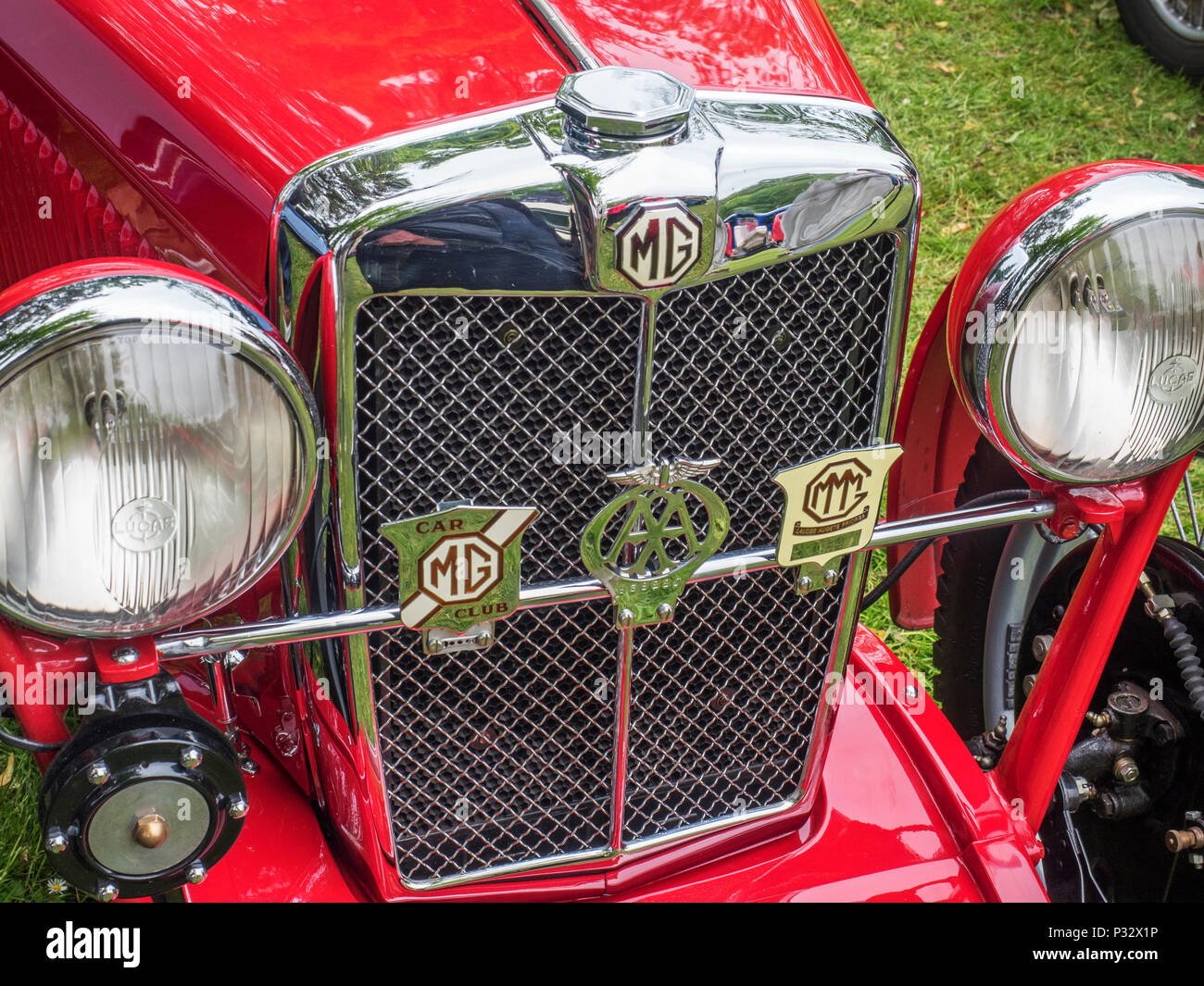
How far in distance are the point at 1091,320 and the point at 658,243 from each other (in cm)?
50

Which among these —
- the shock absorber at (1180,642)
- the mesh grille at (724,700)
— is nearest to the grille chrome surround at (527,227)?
the mesh grille at (724,700)

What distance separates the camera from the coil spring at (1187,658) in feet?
5.36

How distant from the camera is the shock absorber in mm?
1641

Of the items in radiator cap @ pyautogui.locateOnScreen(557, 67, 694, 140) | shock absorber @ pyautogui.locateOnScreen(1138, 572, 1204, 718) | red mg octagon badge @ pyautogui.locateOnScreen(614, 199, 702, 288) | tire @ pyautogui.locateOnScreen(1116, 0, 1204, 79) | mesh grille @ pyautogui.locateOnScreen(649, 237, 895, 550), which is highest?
radiator cap @ pyautogui.locateOnScreen(557, 67, 694, 140)

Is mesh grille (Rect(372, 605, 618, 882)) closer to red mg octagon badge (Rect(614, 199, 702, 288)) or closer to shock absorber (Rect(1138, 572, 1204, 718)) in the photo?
red mg octagon badge (Rect(614, 199, 702, 288))

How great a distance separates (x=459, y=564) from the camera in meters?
1.34

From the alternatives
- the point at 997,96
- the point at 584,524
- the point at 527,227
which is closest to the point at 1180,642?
the point at 584,524

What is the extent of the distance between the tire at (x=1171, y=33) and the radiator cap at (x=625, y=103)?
13.9 feet

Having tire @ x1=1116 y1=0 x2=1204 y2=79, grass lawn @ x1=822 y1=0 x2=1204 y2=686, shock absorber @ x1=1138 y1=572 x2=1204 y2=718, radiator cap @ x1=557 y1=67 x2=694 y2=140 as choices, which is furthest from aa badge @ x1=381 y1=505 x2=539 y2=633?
tire @ x1=1116 y1=0 x2=1204 y2=79

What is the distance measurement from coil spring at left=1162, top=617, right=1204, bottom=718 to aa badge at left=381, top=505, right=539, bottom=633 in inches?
34.9

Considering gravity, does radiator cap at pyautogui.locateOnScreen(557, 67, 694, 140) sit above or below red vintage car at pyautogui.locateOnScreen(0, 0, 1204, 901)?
above
